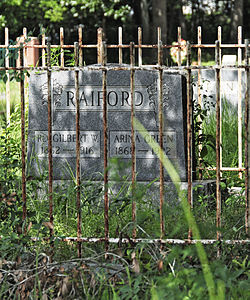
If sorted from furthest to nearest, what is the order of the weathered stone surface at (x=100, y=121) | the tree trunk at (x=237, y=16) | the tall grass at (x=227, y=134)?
the tree trunk at (x=237, y=16), the tall grass at (x=227, y=134), the weathered stone surface at (x=100, y=121)

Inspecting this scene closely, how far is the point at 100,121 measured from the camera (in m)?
5.59

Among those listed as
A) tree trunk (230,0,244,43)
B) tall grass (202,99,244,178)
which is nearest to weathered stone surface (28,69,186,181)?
tall grass (202,99,244,178)

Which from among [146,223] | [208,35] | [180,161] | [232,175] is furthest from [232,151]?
[208,35]

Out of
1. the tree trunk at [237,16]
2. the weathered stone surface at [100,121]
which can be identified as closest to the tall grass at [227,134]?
the weathered stone surface at [100,121]

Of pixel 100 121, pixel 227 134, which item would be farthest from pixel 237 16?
pixel 100 121

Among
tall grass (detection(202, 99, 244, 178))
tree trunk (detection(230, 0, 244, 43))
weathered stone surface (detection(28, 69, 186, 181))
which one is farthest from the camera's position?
tree trunk (detection(230, 0, 244, 43))

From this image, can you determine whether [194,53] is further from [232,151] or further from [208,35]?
[232,151]

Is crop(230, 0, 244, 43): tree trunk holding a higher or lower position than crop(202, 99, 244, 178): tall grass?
higher

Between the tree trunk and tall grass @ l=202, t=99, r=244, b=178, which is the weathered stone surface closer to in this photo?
tall grass @ l=202, t=99, r=244, b=178

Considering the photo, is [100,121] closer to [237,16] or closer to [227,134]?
[227,134]

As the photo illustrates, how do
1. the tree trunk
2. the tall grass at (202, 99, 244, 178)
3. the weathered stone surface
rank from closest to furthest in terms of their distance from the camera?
the weathered stone surface → the tall grass at (202, 99, 244, 178) → the tree trunk

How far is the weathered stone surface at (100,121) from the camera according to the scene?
17.9 feet

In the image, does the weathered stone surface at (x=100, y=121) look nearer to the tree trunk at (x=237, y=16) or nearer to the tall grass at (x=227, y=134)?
the tall grass at (x=227, y=134)

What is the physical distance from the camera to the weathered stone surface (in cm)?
546
